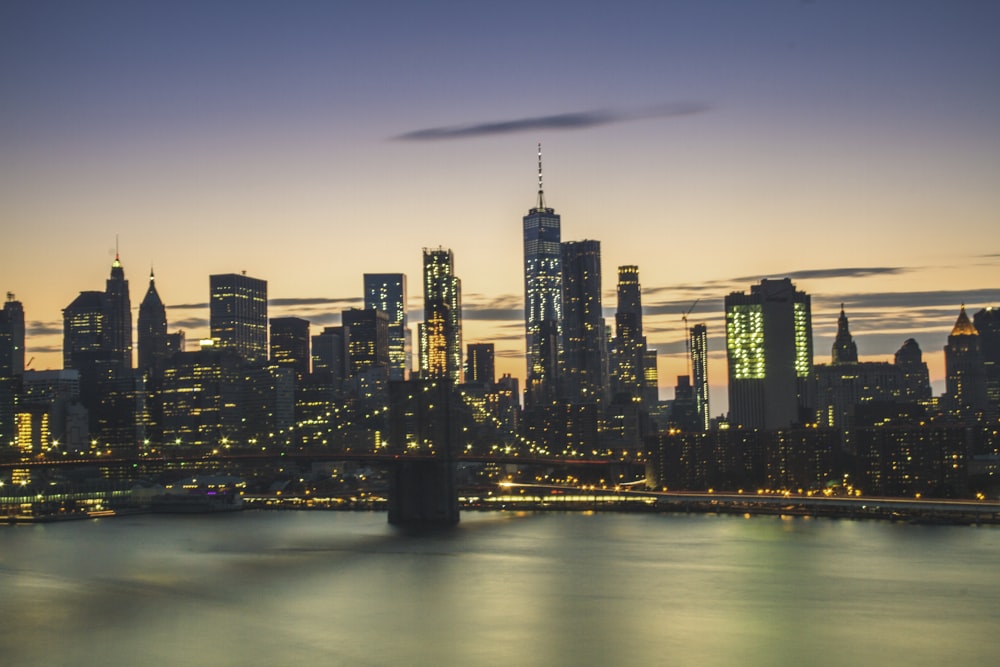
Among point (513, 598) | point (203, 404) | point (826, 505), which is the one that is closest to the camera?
point (513, 598)

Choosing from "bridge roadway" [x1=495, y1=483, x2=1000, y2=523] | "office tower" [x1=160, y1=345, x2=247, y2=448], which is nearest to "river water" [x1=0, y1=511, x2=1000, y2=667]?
"bridge roadway" [x1=495, y1=483, x2=1000, y2=523]

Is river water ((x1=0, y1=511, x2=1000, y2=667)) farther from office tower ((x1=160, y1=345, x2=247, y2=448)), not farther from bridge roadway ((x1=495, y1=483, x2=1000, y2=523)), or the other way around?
office tower ((x1=160, y1=345, x2=247, y2=448))

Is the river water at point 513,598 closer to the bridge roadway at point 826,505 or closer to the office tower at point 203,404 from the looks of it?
the bridge roadway at point 826,505

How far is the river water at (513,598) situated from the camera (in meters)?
28.0

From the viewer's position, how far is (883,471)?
7869 cm

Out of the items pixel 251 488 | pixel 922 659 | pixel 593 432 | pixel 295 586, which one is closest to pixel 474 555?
pixel 295 586

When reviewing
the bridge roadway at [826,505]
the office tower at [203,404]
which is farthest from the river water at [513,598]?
the office tower at [203,404]

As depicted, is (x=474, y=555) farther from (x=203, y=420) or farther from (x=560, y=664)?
(x=203, y=420)

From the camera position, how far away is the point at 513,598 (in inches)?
1375

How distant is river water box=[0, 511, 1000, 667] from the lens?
2805 cm

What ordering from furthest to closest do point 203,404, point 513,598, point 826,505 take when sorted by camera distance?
point 203,404, point 826,505, point 513,598

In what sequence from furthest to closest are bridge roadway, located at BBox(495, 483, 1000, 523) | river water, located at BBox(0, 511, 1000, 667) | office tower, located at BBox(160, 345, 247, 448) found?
office tower, located at BBox(160, 345, 247, 448)
bridge roadway, located at BBox(495, 483, 1000, 523)
river water, located at BBox(0, 511, 1000, 667)

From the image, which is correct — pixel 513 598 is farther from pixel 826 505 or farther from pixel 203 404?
pixel 203 404

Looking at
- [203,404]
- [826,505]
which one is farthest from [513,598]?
[203,404]
